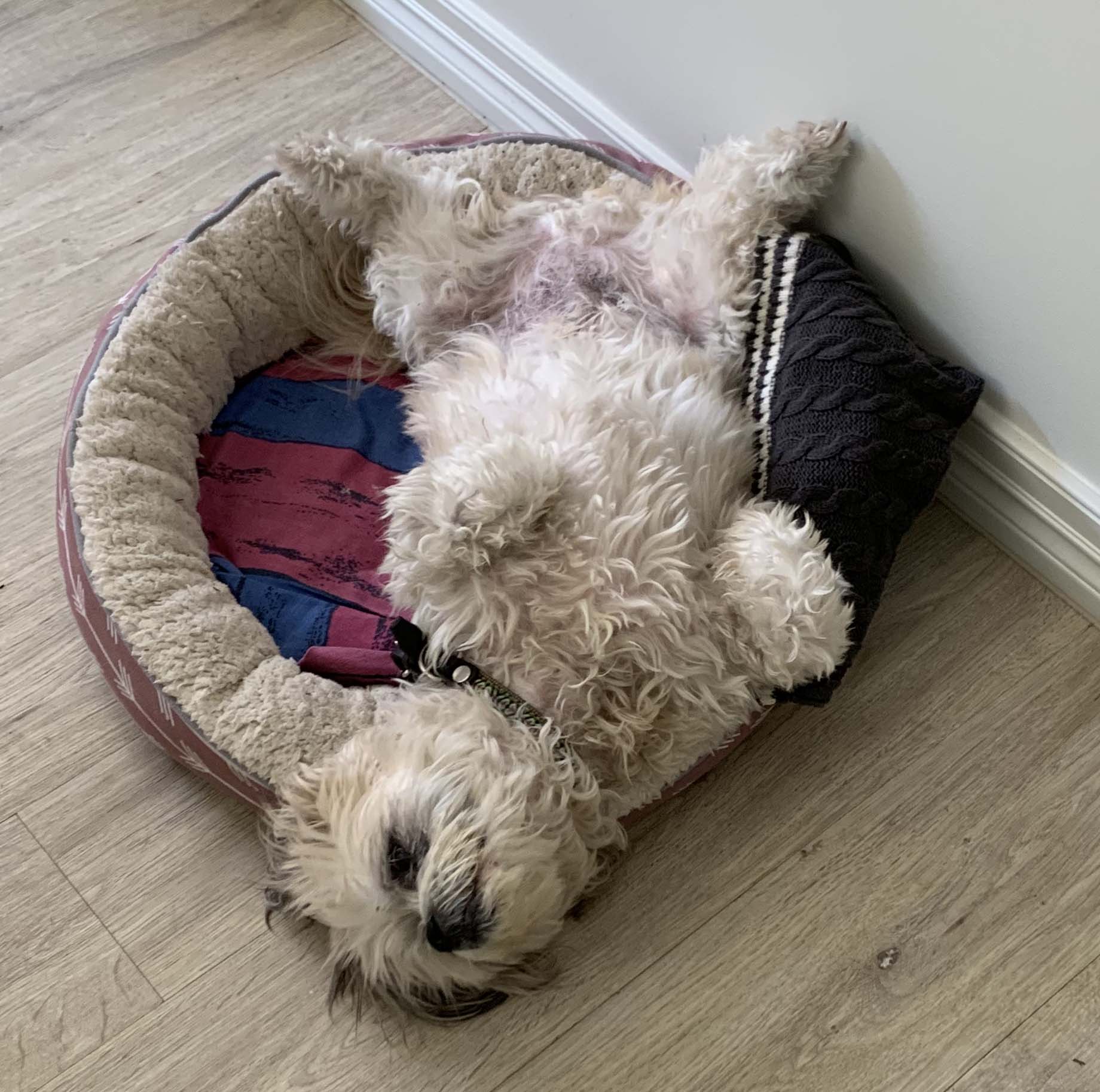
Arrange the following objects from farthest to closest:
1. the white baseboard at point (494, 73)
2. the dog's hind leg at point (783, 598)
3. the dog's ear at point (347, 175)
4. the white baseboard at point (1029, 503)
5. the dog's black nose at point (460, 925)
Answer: the white baseboard at point (494, 73) → the dog's ear at point (347, 175) → the white baseboard at point (1029, 503) → the dog's hind leg at point (783, 598) → the dog's black nose at point (460, 925)

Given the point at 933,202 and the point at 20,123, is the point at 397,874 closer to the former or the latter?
the point at 933,202

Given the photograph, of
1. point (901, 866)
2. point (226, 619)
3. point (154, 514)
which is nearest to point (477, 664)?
point (226, 619)

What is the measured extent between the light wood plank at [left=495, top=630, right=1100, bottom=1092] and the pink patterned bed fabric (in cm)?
24

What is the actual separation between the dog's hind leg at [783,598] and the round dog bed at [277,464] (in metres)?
0.06

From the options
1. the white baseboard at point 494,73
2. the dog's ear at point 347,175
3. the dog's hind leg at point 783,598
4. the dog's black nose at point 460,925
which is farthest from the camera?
the white baseboard at point 494,73

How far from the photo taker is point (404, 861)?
50.6 inches

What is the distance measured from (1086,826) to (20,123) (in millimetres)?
2257

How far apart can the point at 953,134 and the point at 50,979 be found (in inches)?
63.4

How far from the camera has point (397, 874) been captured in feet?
4.21

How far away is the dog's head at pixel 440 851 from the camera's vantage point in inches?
49.9

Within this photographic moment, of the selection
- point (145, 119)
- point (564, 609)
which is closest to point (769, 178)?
point (564, 609)

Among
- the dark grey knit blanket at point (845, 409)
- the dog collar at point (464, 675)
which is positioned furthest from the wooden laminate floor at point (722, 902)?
the dog collar at point (464, 675)

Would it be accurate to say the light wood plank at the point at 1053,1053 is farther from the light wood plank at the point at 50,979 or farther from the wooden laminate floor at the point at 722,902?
the light wood plank at the point at 50,979

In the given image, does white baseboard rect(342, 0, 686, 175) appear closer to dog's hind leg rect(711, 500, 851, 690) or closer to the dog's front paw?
the dog's front paw
